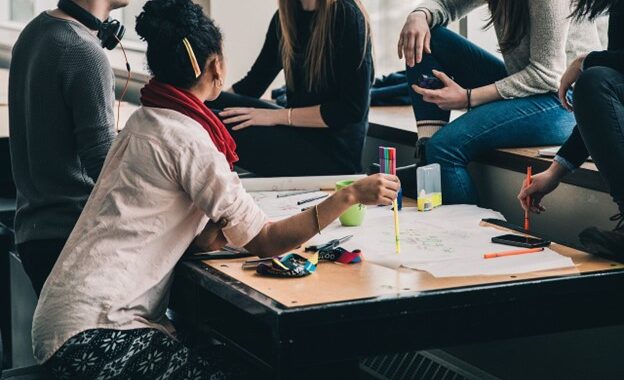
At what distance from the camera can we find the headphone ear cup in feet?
7.35

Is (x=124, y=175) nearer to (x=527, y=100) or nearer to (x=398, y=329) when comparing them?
(x=398, y=329)

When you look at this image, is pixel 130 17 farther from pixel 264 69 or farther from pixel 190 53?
pixel 190 53

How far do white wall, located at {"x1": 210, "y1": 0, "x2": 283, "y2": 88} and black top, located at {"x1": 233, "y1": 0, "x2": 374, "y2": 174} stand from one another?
1375mm

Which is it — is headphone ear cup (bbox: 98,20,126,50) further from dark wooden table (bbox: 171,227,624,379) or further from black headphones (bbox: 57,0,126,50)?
dark wooden table (bbox: 171,227,624,379)

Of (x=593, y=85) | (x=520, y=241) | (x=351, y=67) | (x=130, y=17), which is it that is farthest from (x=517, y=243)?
(x=130, y=17)

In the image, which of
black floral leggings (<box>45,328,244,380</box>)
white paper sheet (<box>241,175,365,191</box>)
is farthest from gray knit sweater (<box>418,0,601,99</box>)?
black floral leggings (<box>45,328,244,380</box>)

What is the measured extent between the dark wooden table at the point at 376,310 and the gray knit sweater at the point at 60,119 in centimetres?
50

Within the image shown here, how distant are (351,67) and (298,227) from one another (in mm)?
1058

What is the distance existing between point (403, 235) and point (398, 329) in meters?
0.44

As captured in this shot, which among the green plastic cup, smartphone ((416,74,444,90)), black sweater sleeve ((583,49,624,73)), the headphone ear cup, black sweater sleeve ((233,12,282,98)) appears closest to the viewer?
black sweater sleeve ((583,49,624,73))

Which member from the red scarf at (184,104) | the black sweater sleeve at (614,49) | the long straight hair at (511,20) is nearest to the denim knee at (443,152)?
the long straight hair at (511,20)

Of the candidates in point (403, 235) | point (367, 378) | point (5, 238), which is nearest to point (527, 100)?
point (403, 235)

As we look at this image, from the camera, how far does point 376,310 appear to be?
1.45 m

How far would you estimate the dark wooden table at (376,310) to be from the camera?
56.0 inches
